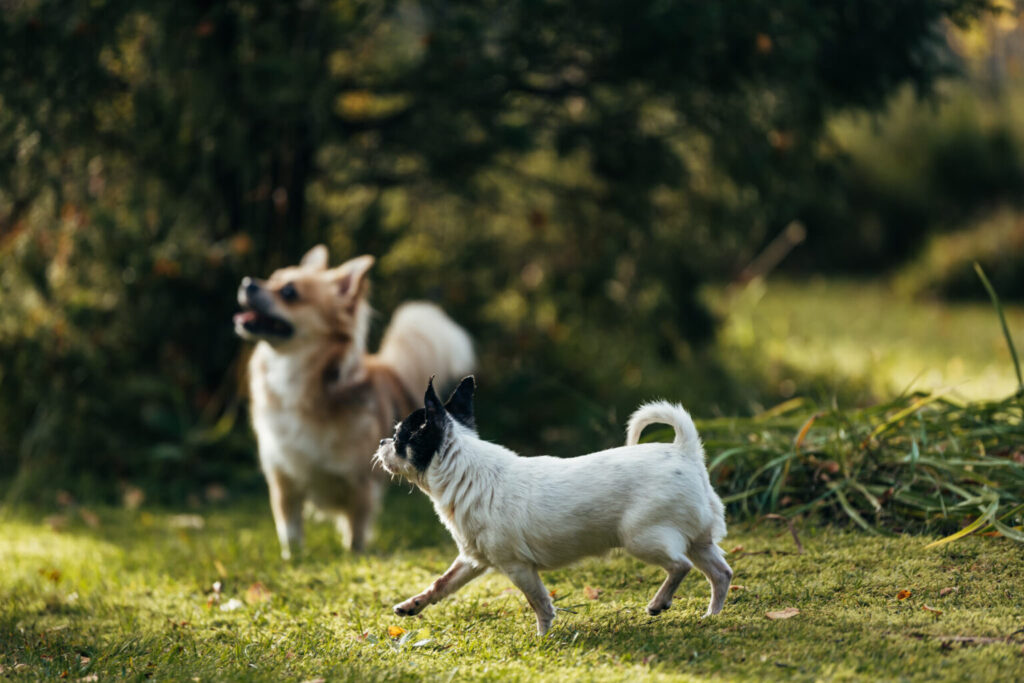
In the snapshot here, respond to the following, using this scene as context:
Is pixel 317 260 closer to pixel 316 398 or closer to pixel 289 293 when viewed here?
pixel 289 293

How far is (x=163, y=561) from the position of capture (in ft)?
16.4

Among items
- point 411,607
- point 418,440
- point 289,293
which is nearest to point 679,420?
point 418,440

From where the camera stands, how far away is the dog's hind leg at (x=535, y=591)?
3258mm

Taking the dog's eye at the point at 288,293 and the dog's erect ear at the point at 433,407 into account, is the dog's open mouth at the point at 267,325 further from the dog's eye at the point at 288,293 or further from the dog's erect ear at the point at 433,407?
the dog's erect ear at the point at 433,407

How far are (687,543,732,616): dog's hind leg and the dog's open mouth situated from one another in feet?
8.96

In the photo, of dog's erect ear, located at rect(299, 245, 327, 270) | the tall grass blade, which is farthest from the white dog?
dog's erect ear, located at rect(299, 245, 327, 270)

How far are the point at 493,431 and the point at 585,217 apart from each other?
5.63ft

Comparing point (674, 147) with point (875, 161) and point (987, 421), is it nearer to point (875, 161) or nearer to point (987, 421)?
point (987, 421)

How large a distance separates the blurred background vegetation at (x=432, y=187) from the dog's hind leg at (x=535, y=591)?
2.23 m

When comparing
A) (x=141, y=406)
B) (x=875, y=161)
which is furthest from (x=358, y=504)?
(x=875, y=161)

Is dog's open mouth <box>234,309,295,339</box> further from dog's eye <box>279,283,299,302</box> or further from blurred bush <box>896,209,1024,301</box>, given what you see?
blurred bush <box>896,209,1024,301</box>

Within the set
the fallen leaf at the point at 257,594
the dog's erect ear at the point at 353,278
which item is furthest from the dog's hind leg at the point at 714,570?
the dog's erect ear at the point at 353,278

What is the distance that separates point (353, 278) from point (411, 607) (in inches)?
92.6

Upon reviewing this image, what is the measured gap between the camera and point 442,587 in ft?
11.3
